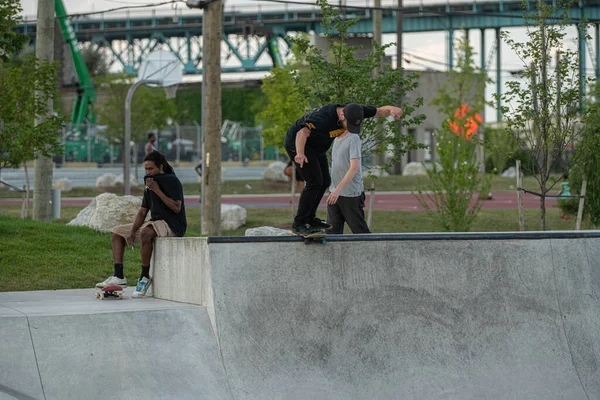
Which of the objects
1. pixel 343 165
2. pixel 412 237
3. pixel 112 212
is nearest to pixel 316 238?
pixel 412 237

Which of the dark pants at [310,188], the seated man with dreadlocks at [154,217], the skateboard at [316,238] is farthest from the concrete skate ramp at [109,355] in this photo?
the seated man with dreadlocks at [154,217]

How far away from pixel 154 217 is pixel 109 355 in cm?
285

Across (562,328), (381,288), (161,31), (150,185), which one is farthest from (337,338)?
(161,31)

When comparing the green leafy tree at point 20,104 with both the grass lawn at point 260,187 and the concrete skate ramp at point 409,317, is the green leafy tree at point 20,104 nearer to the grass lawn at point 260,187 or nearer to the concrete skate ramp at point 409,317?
the concrete skate ramp at point 409,317

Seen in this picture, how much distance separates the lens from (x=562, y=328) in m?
8.72

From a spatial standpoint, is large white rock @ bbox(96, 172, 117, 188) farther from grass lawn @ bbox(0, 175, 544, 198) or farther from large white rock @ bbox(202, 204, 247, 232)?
large white rock @ bbox(202, 204, 247, 232)

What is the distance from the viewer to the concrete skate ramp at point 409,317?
26.1 ft

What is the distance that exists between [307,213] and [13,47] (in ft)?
27.0

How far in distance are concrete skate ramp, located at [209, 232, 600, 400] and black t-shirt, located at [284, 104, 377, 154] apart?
1.09m

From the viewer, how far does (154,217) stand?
10039 mm

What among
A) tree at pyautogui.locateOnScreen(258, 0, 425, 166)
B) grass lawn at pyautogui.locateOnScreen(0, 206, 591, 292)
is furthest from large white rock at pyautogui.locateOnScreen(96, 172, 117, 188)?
tree at pyautogui.locateOnScreen(258, 0, 425, 166)

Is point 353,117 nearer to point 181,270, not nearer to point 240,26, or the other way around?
point 181,270

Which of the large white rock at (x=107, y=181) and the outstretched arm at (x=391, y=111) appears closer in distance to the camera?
the outstretched arm at (x=391, y=111)

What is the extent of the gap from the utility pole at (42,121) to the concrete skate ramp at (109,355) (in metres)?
10.8
